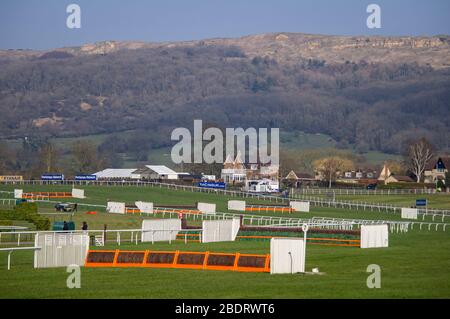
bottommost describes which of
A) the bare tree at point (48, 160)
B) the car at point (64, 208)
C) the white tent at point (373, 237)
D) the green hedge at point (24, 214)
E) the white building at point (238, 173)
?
the white building at point (238, 173)

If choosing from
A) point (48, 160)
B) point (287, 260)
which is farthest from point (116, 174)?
point (287, 260)

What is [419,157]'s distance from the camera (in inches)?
6914

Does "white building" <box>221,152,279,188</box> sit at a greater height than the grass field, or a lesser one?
lesser

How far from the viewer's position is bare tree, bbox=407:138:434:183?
172500mm

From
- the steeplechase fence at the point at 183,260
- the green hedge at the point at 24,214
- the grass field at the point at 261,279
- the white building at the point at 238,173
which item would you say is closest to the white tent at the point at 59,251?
the steeplechase fence at the point at 183,260

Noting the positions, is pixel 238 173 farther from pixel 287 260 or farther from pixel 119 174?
pixel 287 260

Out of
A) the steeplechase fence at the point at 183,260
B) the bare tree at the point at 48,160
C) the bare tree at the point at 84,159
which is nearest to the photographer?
the steeplechase fence at the point at 183,260

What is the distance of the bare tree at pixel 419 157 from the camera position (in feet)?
566

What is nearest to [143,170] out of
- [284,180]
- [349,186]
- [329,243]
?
[284,180]

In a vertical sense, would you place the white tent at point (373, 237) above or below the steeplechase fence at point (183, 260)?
below

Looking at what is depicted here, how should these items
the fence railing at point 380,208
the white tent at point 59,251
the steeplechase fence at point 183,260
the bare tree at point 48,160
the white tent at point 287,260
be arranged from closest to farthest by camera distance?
the white tent at point 287,260 < the steeplechase fence at point 183,260 < the white tent at point 59,251 < the fence railing at point 380,208 < the bare tree at point 48,160

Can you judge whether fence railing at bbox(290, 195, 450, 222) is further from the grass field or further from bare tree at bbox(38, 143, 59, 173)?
bare tree at bbox(38, 143, 59, 173)

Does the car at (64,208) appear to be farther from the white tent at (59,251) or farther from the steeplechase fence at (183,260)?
the steeplechase fence at (183,260)

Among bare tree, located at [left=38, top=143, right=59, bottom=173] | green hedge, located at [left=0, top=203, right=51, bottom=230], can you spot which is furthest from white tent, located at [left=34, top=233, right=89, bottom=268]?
bare tree, located at [left=38, top=143, right=59, bottom=173]
